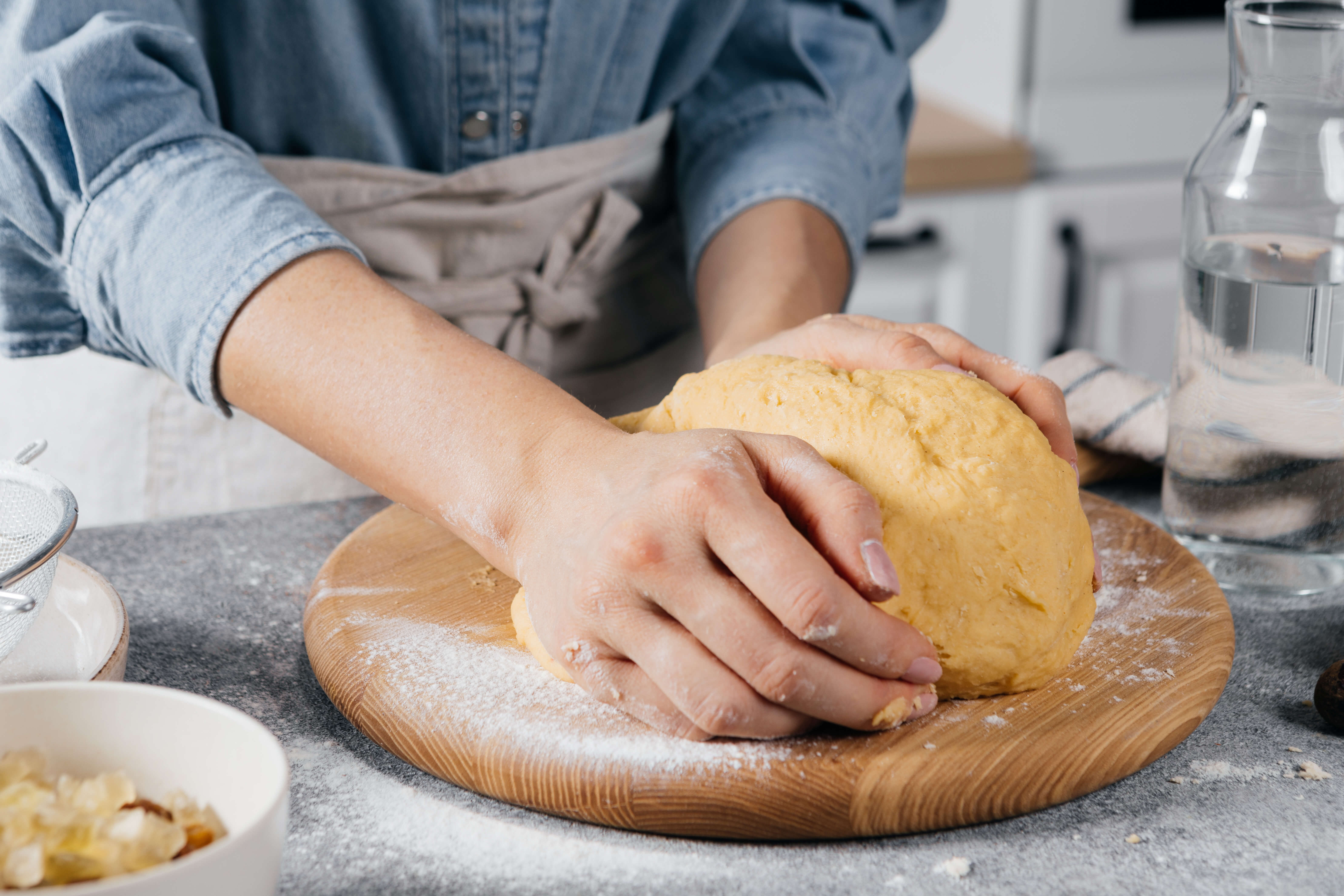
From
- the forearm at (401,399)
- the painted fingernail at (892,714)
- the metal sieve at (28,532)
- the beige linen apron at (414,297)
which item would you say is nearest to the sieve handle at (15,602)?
the metal sieve at (28,532)

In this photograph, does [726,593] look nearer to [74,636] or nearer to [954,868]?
[954,868]

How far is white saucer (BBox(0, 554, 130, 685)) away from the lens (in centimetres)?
68

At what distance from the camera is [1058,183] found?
7.63 ft

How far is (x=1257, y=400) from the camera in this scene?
86 cm

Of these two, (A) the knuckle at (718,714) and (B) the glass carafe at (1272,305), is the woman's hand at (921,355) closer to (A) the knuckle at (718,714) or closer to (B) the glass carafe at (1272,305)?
(B) the glass carafe at (1272,305)

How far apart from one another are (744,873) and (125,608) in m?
0.51

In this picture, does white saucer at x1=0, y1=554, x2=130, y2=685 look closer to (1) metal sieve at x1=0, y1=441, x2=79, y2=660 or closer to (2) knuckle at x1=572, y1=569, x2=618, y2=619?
(1) metal sieve at x1=0, y1=441, x2=79, y2=660

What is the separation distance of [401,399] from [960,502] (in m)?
0.36

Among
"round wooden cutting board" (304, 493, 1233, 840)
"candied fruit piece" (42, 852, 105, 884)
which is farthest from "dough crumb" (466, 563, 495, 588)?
"candied fruit piece" (42, 852, 105, 884)

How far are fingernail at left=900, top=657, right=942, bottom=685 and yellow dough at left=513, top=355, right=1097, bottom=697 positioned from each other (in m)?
0.05

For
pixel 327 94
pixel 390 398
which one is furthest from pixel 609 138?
pixel 390 398

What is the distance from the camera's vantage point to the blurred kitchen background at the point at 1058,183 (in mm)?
2234

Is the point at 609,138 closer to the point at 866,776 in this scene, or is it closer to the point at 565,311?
the point at 565,311

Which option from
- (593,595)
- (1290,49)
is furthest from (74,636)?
(1290,49)
